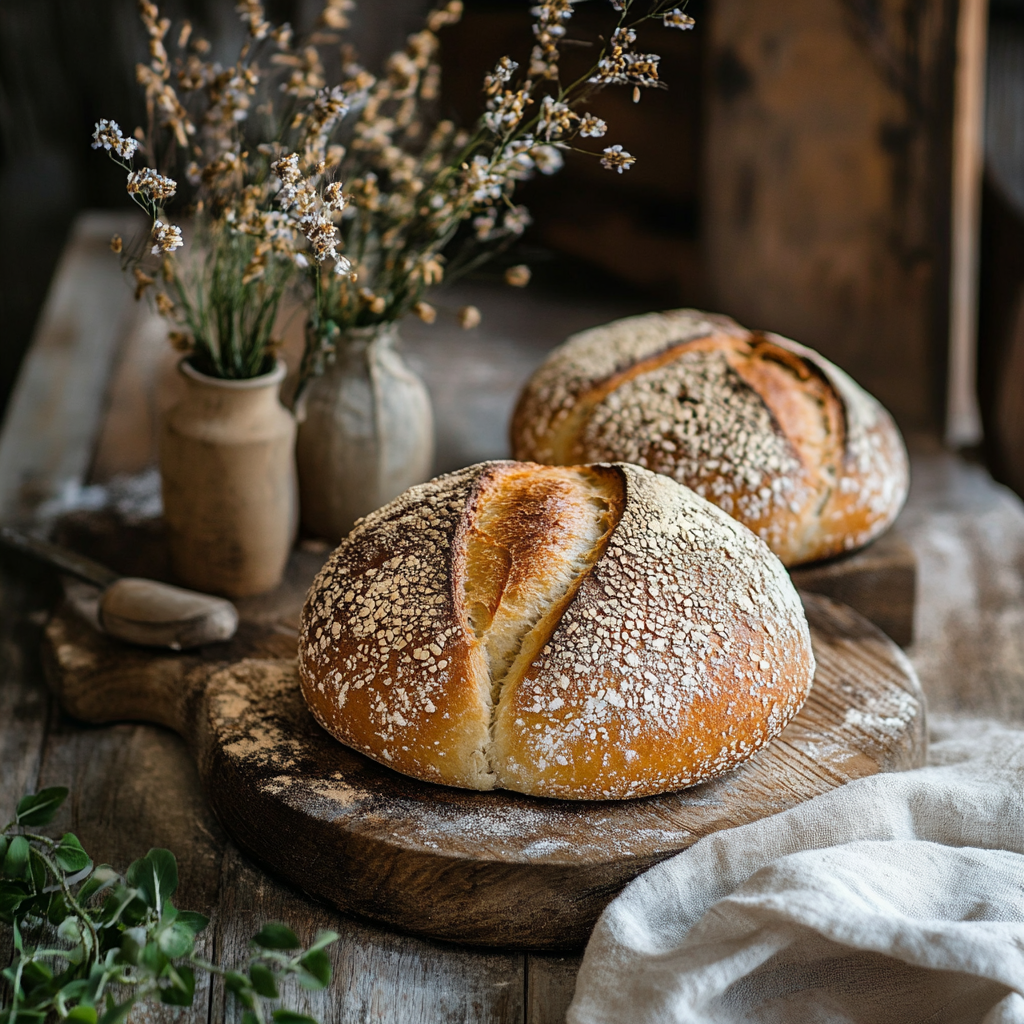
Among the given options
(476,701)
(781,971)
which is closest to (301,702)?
(476,701)

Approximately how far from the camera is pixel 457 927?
1.13 metres

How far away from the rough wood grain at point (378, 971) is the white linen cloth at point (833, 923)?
125 mm

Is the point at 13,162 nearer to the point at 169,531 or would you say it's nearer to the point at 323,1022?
the point at 169,531

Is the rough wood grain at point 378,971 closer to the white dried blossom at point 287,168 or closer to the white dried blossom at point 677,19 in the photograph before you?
the white dried blossom at point 287,168

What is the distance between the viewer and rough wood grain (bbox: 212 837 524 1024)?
3.51ft

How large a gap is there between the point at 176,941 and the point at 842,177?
2.06 metres

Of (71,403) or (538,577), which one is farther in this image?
(71,403)

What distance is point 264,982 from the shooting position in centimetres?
95

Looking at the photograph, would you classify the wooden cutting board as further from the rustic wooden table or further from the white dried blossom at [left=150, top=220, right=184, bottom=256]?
the white dried blossom at [left=150, top=220, right=184, bottom=256]

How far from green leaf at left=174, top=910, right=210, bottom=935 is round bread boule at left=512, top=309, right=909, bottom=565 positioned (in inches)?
33.2

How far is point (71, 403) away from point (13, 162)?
1.53 meters

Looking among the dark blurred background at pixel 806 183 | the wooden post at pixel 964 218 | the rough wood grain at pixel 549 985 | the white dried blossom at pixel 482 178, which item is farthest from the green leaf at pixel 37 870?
the wooden post at pixel 964 218

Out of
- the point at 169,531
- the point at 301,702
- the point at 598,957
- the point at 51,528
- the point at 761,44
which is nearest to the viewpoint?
the point at 598,957

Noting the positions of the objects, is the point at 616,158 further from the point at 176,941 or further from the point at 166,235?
the point at 176,941
